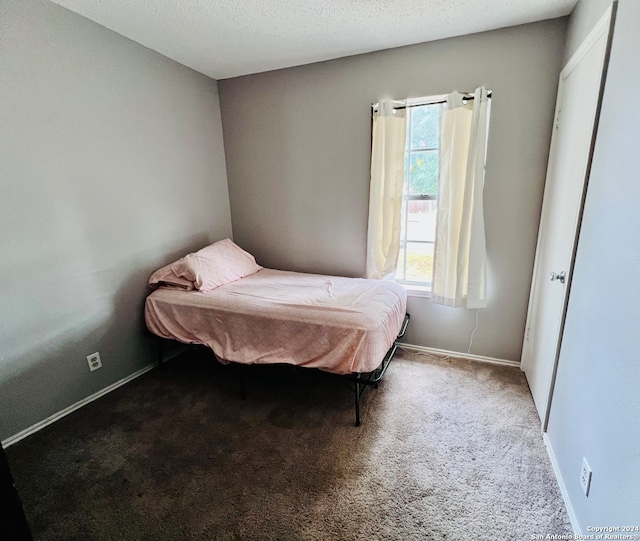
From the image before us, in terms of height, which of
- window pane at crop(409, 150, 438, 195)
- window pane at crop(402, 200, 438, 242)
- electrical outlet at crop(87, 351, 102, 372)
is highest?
window pane at crop(409, 150, 438, 195)

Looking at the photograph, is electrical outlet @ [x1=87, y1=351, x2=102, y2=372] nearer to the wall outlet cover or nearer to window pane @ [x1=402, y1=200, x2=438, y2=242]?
window pane @ [x1=402, y1=200, x2=438, y2=242]

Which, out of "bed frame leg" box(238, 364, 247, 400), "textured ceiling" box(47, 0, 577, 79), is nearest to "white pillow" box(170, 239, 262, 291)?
"bed frame leg" box(238, 364, 247, 400)

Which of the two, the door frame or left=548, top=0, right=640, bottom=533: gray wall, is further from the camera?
the door frame

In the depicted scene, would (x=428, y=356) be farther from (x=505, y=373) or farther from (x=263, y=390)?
(x=263, y=390)

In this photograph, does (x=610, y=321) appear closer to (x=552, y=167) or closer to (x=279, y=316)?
(x=552, y=167)

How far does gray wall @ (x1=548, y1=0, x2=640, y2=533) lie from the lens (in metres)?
1.01

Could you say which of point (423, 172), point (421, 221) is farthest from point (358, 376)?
point (423, 172)

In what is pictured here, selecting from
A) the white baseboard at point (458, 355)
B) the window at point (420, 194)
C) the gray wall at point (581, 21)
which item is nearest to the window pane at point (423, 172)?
the window at point (420, 194)

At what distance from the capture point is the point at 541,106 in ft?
7.22

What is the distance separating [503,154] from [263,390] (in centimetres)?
253

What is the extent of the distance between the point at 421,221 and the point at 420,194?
0.23 m

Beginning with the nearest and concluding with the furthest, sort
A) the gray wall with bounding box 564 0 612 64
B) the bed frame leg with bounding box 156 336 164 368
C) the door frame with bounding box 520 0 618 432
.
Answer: the door frame with bounding box 520 0 618 432 < the gray wall with bounding box 564 0 612 64 < the bed frame leg with bounding box 156 336 164 368

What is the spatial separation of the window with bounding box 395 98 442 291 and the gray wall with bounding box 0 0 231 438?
2.01 meters

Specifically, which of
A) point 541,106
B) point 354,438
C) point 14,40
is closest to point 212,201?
point 14,40
